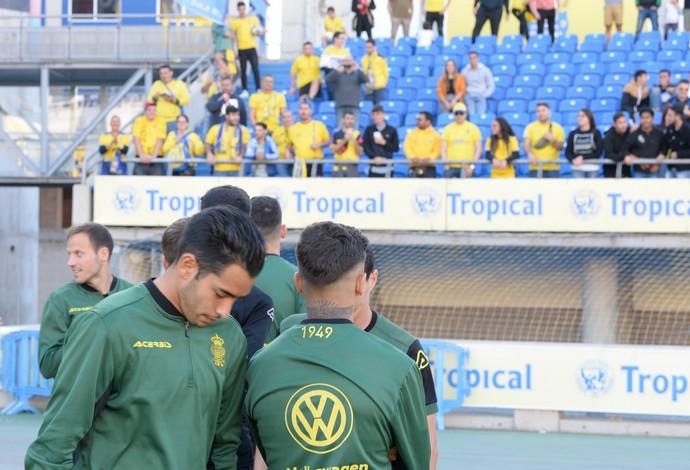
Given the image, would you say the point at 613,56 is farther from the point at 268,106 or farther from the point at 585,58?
the point at 268,106

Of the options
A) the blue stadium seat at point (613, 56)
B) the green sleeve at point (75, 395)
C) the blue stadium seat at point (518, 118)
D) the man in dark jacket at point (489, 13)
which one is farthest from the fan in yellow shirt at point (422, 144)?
the green sleeve at point (75, 395)

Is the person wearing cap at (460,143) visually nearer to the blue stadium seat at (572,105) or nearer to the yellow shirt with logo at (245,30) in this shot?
the blue stadium seat at (572,105)

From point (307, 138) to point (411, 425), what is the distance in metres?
12.7

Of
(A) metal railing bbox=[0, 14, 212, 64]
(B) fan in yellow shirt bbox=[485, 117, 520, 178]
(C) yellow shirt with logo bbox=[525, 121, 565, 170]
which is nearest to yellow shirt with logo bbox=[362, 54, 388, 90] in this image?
(C) yellow shirt with logo bbox=[525, 121, 565, 170]

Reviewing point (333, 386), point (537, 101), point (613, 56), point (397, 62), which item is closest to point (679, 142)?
point (537, 101)

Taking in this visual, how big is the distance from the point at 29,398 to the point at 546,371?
5.38m

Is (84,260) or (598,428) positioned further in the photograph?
(598,428)

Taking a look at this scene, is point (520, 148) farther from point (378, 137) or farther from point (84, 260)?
point (84, 260)

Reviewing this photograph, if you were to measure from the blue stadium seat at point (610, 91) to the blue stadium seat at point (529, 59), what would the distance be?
1.48m

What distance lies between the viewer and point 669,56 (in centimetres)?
1884

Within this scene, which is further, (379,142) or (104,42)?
(104,42)

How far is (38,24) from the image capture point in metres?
23.7

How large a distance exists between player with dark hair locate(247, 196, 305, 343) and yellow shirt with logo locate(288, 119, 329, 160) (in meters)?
10.8

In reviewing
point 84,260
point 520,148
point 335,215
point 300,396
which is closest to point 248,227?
point 300,396
